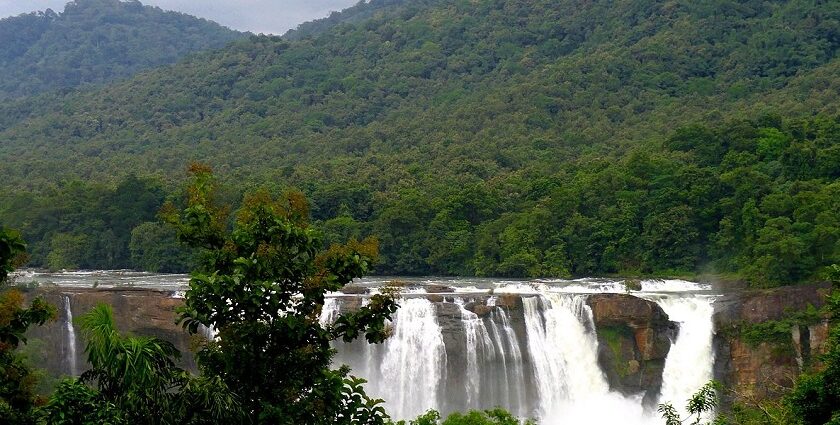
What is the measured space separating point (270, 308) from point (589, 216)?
125 ft

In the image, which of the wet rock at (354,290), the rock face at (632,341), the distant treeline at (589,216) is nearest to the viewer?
the rock face at (632,341)

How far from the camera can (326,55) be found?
338ft

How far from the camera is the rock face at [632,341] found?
34.6m

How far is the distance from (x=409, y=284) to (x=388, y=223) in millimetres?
11869

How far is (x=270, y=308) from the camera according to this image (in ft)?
37.9

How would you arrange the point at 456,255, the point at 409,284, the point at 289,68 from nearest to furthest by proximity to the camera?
the point at 409,284, the point at 456,255, the point at 289,68

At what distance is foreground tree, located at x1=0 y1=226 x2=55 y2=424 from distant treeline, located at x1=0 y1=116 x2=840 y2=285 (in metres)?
29.5

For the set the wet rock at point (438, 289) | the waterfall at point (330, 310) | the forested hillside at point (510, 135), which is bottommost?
the waterfall at point (330, 310)

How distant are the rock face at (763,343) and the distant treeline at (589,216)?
2.87 m

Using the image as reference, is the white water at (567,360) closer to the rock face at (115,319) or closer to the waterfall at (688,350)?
the waterfall at (688,350)

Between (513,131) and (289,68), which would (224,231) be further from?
(289,68)

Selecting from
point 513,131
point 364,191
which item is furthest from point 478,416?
point 513,131

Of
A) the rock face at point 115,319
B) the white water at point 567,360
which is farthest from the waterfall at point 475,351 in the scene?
the rock face at point 115,319

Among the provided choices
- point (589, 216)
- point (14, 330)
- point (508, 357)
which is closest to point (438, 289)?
point (508, 357)
